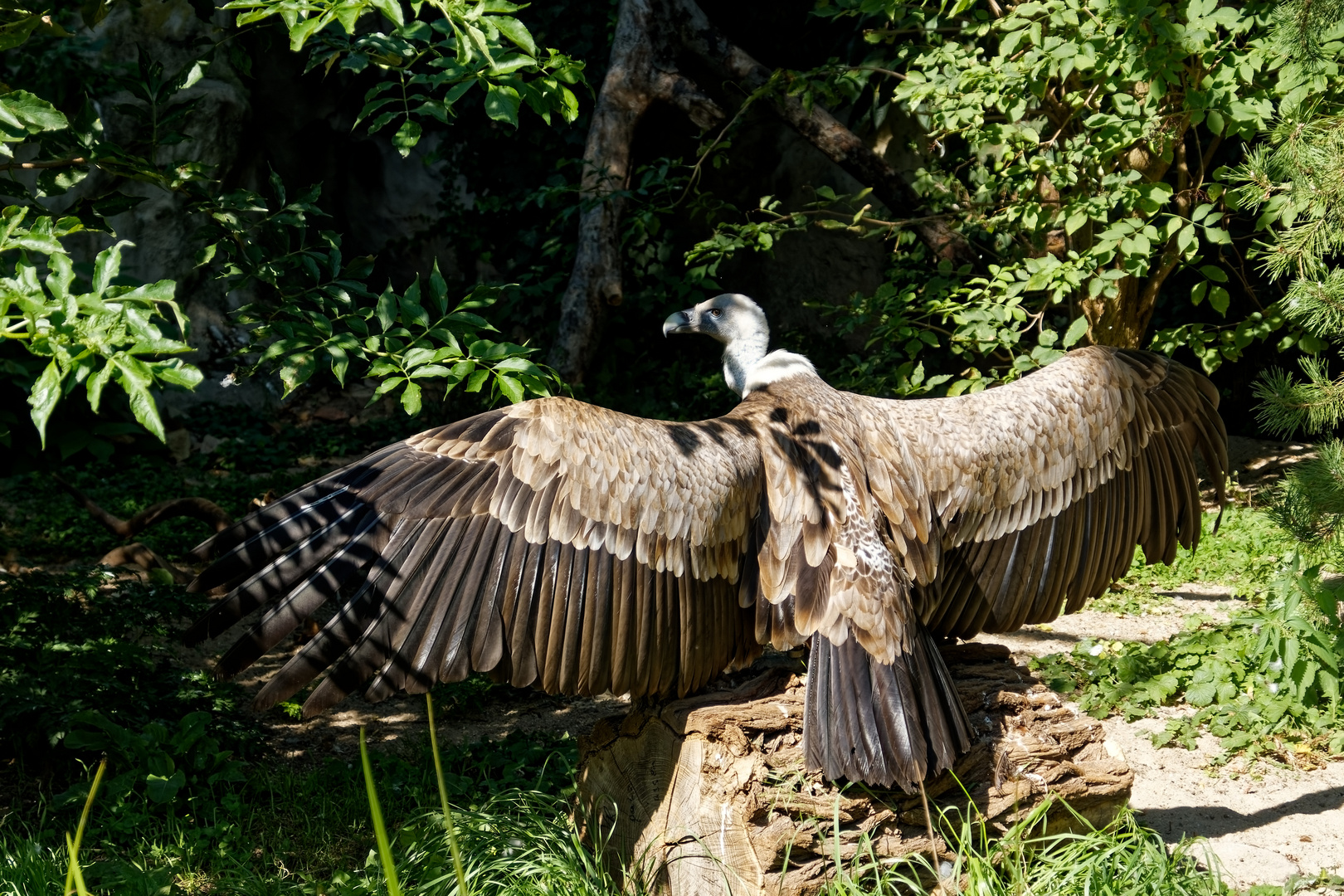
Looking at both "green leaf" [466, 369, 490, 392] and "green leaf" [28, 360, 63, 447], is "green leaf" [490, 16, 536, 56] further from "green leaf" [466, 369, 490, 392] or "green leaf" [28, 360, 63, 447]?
"green leaf" [28, 360, 63, 447]

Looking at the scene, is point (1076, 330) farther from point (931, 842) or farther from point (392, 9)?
point (392, 9)

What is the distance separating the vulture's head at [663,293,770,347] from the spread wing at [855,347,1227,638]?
65 cm

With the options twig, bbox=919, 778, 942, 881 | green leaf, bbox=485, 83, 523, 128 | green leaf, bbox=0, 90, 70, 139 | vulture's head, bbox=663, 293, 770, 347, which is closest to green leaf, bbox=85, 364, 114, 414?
green leaf, bbox=0, 90, 70, 139

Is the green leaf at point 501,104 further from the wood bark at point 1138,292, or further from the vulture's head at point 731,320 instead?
the wood bark at point 1138,292

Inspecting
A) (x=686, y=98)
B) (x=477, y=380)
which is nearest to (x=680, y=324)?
(x=477, y=380)

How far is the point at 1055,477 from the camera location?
3.51 metres

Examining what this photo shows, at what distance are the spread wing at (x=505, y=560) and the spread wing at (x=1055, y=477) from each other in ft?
2.41

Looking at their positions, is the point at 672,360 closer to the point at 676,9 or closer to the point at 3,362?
the point at 676,9

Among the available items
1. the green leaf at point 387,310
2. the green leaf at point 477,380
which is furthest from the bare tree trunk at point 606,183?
the green leaf at point 477,380

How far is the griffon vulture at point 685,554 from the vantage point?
2691 millimetres

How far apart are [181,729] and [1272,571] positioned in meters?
5.15

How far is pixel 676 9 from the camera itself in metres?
7.38

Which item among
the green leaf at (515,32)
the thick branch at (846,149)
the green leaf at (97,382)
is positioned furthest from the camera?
the thick branch at (846,149)

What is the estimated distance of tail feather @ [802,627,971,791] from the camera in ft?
9.13
